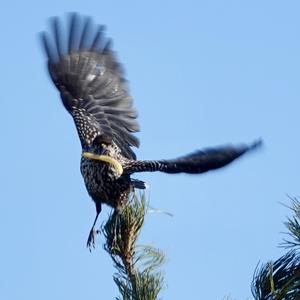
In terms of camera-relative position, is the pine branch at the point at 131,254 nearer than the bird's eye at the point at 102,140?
Yes

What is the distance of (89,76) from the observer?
7.94 meters

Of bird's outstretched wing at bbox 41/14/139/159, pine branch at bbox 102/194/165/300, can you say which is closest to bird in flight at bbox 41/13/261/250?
bird's outstretched wing at bbox 41/14/139/159

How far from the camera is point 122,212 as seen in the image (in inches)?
169

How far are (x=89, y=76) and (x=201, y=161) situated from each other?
3.09 meters

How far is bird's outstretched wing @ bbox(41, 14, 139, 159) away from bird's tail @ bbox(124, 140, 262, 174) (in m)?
1.76

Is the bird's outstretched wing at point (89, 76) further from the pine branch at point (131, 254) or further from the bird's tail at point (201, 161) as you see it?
the pine branch at point (131, 254)

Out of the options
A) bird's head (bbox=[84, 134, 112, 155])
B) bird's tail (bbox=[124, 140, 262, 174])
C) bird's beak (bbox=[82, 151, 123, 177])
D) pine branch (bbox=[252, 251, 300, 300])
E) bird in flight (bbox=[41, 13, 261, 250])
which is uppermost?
bird in flight (bbox=[41, 13, 261, 250])

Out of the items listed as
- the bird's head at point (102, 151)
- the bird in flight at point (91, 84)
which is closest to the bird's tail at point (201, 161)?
the bird's head at point (102, 151)

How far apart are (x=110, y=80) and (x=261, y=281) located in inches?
195

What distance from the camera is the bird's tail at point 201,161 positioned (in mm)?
4686

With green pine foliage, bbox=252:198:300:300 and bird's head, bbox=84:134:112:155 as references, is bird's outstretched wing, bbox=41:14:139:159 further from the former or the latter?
green pine foliage, bbox=252:198:300:300

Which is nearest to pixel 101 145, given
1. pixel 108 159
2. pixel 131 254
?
pixel 108 159

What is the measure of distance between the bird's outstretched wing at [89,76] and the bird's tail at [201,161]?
5.79 ft

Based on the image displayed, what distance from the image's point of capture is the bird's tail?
4.69m
